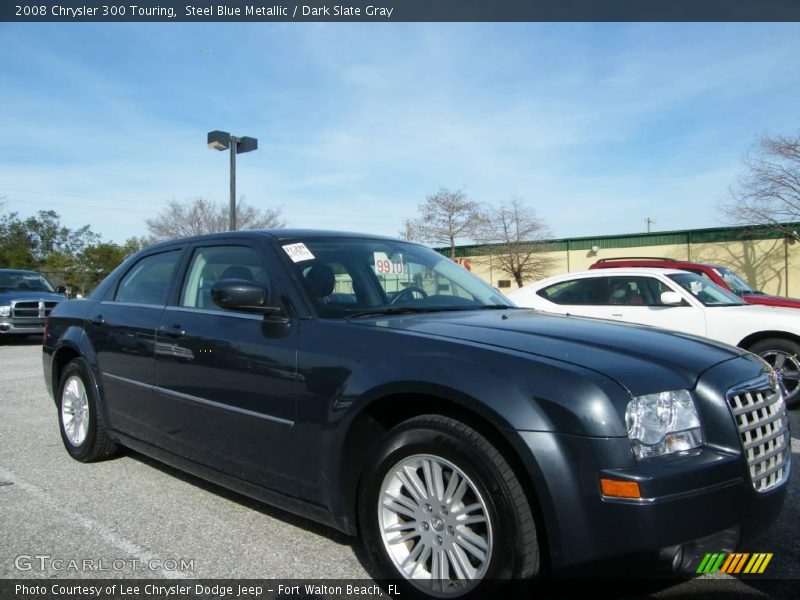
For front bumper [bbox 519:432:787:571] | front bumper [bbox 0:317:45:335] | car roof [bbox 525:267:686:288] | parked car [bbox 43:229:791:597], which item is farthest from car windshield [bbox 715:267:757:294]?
front bumper [bbox 0:317:45:335]

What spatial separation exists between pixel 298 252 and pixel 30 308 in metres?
12.7

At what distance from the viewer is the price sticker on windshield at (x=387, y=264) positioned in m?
3.62

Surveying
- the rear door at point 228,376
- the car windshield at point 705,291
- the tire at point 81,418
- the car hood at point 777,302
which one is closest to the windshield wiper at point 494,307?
the rear door at point 228,376

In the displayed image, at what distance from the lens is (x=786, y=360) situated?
676 cm

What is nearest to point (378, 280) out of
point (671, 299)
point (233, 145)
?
point (671, 299)

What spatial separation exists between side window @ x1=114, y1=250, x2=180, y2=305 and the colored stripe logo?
10.6 feet

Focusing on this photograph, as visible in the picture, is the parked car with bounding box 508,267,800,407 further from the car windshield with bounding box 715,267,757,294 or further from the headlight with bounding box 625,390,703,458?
the headlight with bounding box 625,390,703,458

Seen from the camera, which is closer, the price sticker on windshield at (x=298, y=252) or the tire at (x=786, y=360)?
the price sticker on windshield at (x=298, y=252)

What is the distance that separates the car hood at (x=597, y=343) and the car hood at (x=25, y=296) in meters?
13.3

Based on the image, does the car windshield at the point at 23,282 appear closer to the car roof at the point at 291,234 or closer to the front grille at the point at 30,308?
the front grille at the point at 30,308

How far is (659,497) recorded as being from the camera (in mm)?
2064

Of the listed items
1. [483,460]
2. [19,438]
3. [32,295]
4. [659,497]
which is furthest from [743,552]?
[32,295]

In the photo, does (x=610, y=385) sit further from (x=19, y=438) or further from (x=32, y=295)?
(x=32, y=295)

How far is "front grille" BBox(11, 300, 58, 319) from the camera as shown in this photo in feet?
44.2
